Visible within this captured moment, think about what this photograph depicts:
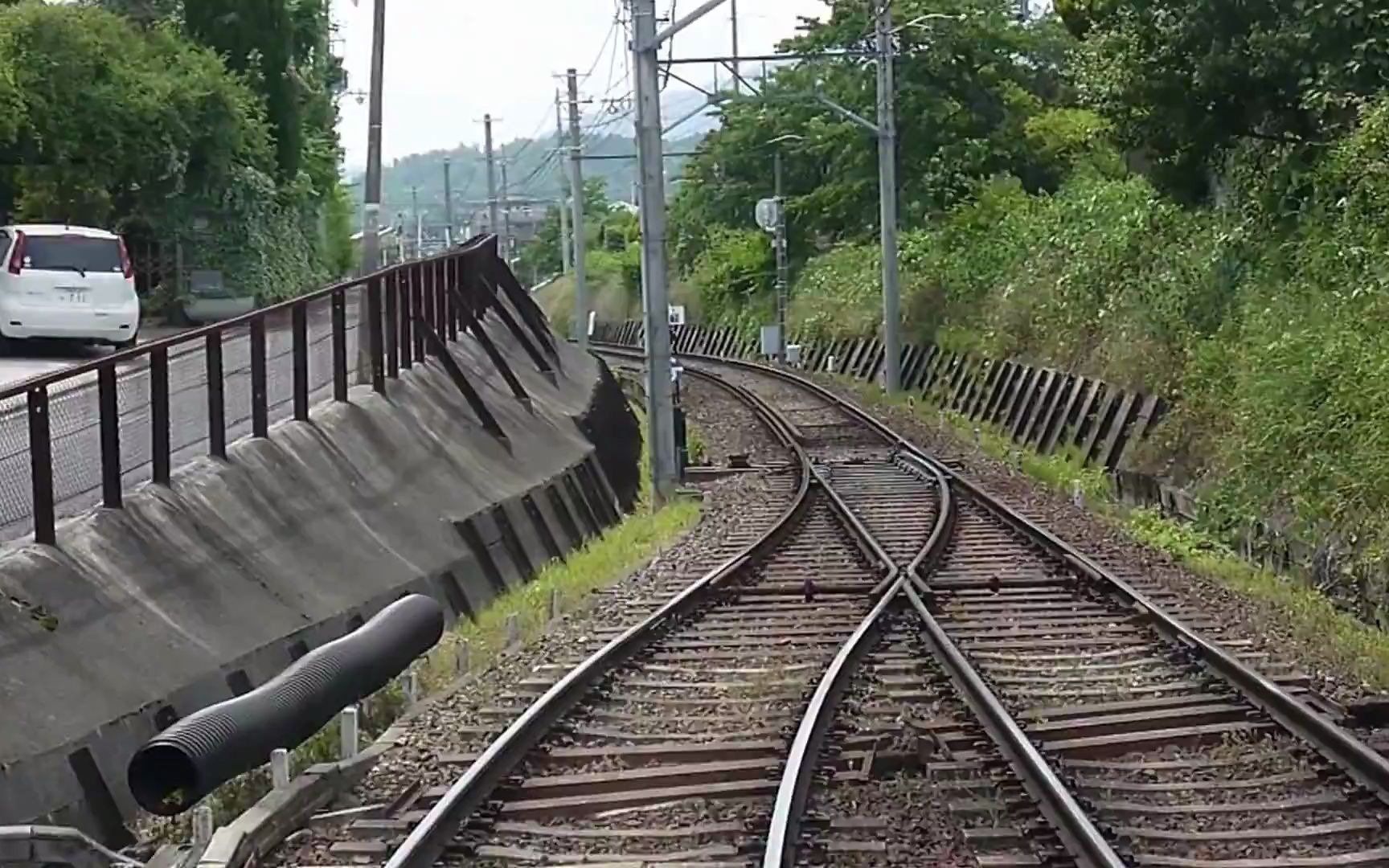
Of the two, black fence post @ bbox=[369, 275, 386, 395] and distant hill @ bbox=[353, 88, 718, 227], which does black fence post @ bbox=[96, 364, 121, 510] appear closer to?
black fence post @ bbox=[369, 275, 386, 395]

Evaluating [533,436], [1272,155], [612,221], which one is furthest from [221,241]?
[612,221]

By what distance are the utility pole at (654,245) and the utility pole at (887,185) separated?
11759 millimetres

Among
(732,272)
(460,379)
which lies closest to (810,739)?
(460,379)

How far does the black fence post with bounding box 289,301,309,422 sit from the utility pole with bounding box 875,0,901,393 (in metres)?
18.8

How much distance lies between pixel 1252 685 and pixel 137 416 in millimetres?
6982

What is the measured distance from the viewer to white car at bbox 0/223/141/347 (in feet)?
74.5

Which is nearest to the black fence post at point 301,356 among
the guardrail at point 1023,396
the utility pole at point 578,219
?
the guardrail at point 1023,396

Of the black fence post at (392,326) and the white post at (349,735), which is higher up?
the black fence post at (392,326)

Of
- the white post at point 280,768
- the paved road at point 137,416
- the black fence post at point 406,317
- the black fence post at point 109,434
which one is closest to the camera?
the white post at point 280,768

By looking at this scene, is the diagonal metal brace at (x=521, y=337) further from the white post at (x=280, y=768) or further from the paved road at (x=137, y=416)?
the white post at (x=280, y=768)

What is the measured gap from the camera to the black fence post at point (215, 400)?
1271 centimetres

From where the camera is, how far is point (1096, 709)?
31.5 ft

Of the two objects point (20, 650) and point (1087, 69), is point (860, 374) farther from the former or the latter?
point (20, 650)

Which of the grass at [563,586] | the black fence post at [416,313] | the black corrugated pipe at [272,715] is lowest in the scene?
the grass at [563,586]
